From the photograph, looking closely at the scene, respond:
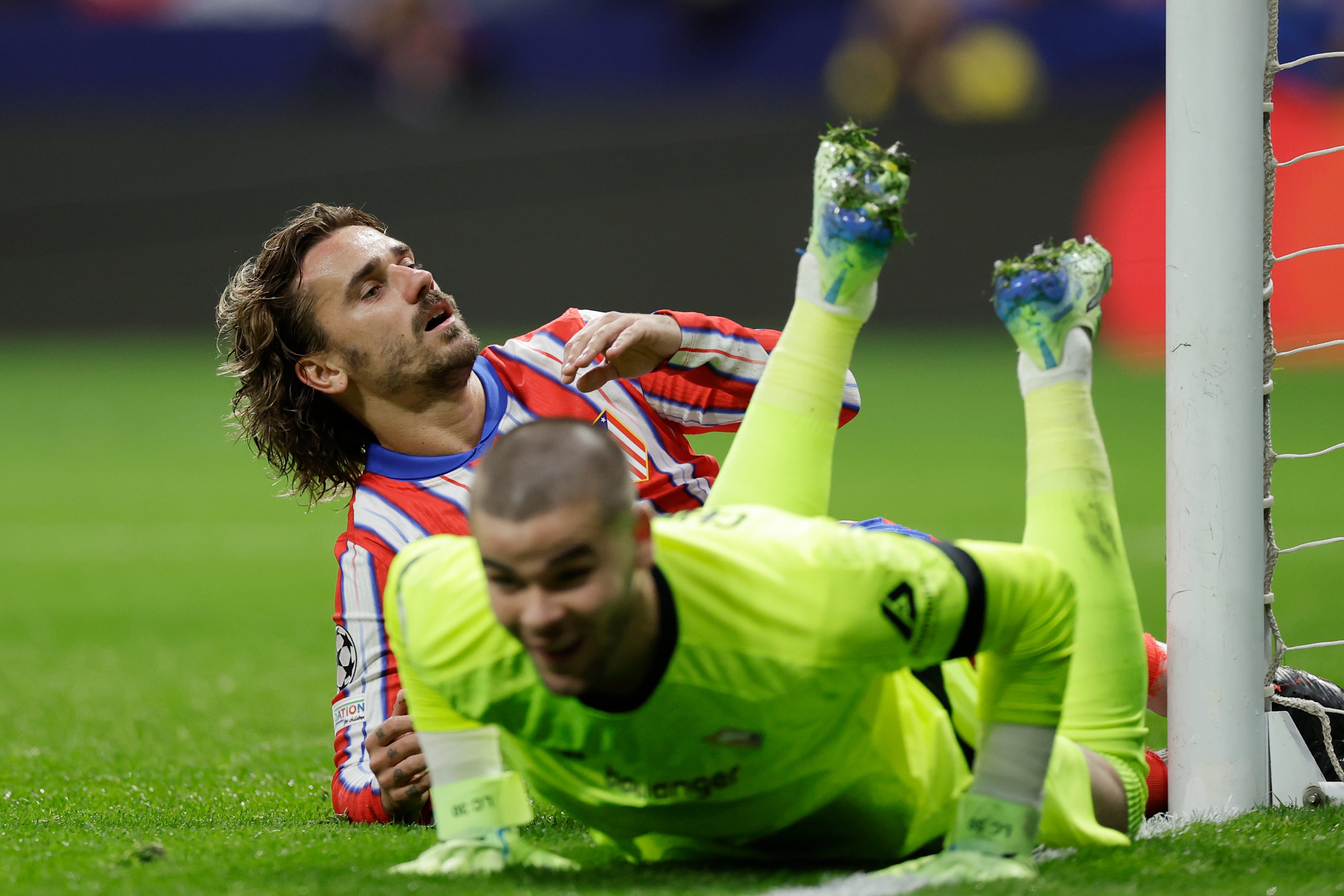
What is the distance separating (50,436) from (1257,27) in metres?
12.4

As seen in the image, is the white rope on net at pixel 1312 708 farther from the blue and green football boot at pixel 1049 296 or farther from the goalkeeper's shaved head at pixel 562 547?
the goalkeeper's shaved head at pixel 562 547

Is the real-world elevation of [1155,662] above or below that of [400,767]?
above

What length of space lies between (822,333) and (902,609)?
0.80m

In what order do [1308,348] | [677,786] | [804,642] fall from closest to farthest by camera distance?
[804,642], [677,786], [1308,348]

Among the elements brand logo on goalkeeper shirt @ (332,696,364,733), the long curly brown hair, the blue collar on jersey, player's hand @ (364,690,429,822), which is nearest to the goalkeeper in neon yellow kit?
player's hand @ (364,690,429,822)

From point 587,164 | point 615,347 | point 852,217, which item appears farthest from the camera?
point 587,164

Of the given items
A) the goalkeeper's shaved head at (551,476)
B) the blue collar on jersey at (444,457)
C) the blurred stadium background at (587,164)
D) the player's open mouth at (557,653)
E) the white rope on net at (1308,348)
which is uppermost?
the blurred stadium background at (587,164)

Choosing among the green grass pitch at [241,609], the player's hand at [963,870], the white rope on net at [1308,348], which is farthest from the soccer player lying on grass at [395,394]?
the player's hand at [963,870]

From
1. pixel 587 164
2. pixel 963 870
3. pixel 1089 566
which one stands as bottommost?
pixel 963 870

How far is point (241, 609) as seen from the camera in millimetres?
8008

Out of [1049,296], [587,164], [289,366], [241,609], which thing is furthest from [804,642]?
[587,164]

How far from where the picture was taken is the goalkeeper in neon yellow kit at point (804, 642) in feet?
7.66

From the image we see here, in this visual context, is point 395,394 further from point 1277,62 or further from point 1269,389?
point 1277,62

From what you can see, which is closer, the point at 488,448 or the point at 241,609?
the point at 488,448
